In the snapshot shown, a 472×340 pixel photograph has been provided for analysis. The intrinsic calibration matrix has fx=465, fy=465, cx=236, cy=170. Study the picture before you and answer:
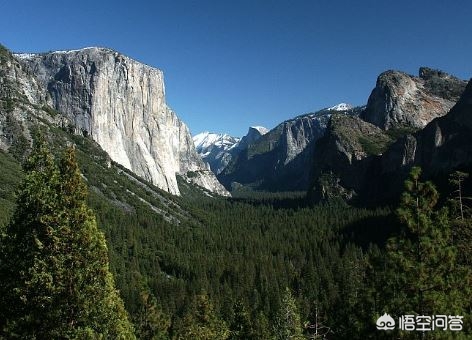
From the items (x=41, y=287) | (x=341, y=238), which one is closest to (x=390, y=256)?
(x=41, y=287)

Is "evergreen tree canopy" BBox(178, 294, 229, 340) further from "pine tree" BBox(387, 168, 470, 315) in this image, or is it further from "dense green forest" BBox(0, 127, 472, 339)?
"pine tree" BBox(387, 168, 470, 315)

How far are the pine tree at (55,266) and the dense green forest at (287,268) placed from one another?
6.01ft

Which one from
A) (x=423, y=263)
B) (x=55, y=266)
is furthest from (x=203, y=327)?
(x=423, y=263)

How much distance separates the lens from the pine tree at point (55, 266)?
19125 mm

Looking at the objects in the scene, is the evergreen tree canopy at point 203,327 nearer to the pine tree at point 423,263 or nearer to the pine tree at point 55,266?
the pine tree at point 55,266

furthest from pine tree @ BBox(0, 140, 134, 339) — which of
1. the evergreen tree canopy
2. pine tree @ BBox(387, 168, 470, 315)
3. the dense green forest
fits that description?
the evergreen tree canopy

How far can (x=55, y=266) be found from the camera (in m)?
19.1

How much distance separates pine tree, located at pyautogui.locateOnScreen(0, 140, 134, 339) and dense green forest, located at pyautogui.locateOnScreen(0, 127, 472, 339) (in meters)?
1.83

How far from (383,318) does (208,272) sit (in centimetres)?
11024

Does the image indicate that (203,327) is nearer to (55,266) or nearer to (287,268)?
(55,266)

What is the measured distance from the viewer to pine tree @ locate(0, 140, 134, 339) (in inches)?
753

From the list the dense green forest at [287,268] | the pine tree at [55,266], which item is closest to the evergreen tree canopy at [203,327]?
the dense green forest at [287,268]

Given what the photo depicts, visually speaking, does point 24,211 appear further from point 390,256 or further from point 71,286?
point 390,256

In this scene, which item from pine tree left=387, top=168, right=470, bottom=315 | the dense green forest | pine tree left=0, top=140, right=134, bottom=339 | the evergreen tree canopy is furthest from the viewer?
the evergreen tree canopy
